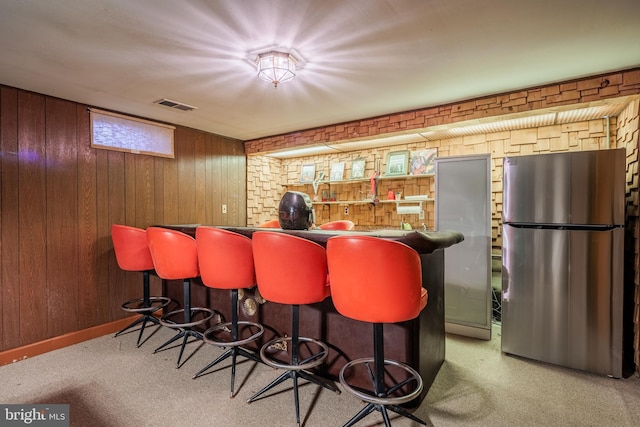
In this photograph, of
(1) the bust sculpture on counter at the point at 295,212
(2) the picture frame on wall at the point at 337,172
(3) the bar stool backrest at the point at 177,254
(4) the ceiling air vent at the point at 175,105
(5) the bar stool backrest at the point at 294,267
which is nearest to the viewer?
(5) the bar stool backrest at the point at 294,267

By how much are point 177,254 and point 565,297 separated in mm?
3259

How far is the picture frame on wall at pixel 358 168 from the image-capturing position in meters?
4.93

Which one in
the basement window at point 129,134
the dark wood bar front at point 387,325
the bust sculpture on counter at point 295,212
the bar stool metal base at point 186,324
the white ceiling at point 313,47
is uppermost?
the white ceiling at point 313,47

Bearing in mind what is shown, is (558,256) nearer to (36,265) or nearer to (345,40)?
(345,40)

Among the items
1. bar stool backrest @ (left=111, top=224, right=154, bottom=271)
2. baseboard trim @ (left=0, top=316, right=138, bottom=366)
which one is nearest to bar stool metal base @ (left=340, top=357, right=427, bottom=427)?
bar stool backrest @ (left=111, top=224, right=154, bottom=271)

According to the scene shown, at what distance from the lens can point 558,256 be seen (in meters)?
2.66

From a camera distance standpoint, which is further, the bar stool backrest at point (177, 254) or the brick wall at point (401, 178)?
the brick wall at point (401, 178)

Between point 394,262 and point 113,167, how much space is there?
3.50 m

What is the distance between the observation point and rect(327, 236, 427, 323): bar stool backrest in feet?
5.15

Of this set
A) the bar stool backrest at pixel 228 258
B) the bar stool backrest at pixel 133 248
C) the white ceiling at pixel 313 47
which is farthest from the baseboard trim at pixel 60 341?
the white ceiling at pixel 313 47

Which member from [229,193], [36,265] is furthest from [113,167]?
[229,193]

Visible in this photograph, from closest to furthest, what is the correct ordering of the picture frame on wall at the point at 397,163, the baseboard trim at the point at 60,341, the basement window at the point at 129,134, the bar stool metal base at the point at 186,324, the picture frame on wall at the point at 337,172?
1. the bar stool metal base at the point at 186,324
2. the baseboard trim at the point at 60,341
3. the basement window at the point at 129,134
4. the picture frame on wall at the point at 397,163
5. the picture frame on wall at the point at 337,172

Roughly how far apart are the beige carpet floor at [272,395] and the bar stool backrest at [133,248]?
0.84 metres

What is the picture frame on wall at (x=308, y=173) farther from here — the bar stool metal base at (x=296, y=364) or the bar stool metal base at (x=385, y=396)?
the bar stool metal base at (x=385, y=396)
